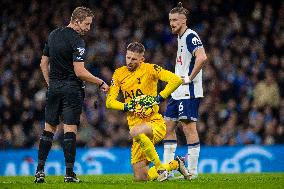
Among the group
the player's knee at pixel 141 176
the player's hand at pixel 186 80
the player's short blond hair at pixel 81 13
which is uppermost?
the player's short blond hair at pixel 81 13

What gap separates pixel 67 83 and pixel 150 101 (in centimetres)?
118

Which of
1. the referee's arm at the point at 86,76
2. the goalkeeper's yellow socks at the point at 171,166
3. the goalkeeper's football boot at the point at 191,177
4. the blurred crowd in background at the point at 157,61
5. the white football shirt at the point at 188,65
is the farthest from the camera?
the blurred crowd in background at the point at 157,61

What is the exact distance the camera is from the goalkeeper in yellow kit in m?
9.52

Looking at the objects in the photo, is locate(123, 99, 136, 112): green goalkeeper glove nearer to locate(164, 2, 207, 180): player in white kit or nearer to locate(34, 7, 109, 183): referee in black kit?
locate(34, 7, 109, 183): referee in black kit

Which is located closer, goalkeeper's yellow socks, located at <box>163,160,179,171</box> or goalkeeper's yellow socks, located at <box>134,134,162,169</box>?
goalkeeper's yellow socks, located at <box>134,134,162,169</box>

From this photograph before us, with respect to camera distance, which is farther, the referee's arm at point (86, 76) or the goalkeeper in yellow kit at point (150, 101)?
the referee's arm at point (86, 76)

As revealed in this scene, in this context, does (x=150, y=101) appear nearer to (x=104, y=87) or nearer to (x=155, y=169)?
(x=104, y=87)

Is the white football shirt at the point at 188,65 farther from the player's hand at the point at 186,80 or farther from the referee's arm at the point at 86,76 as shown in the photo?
the referee's arm at the point at 86,76

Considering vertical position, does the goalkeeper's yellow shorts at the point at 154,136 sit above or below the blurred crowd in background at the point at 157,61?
below

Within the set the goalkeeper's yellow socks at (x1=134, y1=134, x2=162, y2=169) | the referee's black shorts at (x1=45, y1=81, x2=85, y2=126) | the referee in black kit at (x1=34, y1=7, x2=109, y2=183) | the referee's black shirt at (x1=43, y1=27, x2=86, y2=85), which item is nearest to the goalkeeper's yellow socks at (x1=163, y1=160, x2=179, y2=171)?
the goalkeeper's yellow socks at (x1=134, y1=134, x2=162, y2=169)

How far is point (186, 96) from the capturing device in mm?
10914

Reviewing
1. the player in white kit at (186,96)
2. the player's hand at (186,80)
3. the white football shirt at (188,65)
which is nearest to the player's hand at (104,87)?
the player's hand at (186,80)

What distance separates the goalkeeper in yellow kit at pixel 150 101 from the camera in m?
9.52

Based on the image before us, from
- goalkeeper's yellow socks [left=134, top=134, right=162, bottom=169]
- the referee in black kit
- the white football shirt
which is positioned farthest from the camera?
the white football shirt
